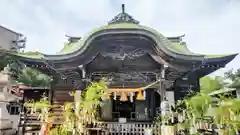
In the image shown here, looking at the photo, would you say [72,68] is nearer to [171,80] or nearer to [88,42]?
[88,42]

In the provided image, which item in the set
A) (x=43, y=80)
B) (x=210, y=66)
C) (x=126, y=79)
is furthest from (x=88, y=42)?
(x=43, y=80)

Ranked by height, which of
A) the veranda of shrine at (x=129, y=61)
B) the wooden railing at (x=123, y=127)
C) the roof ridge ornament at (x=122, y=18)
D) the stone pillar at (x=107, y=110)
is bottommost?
the wooden railing at (x=123, y=127)

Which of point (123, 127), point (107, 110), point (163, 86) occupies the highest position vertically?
point (163, 86)

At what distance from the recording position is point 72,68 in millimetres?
10164

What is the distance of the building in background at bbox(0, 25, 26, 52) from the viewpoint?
35250 mm

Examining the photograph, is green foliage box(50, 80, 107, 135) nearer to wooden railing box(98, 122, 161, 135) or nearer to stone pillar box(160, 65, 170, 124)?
wooden railing box(98, 122, 161, 135)

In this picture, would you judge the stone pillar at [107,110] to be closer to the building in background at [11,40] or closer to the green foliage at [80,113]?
the green foliage at [80,113]

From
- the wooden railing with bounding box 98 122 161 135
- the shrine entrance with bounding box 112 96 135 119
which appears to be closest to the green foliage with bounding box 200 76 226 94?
the shrine entrance with bounding box 112 96 135 119

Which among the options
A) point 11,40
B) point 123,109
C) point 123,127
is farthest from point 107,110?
→ point 11,40

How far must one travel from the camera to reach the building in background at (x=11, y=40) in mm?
35250

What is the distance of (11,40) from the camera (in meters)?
37.7

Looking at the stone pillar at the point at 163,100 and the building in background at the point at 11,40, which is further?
the building in background at the point at 11,40

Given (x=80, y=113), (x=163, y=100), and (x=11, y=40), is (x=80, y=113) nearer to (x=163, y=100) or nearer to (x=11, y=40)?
(x=163, y=100)

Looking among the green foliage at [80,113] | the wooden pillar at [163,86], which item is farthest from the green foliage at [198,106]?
the green foliage at [80,113]
